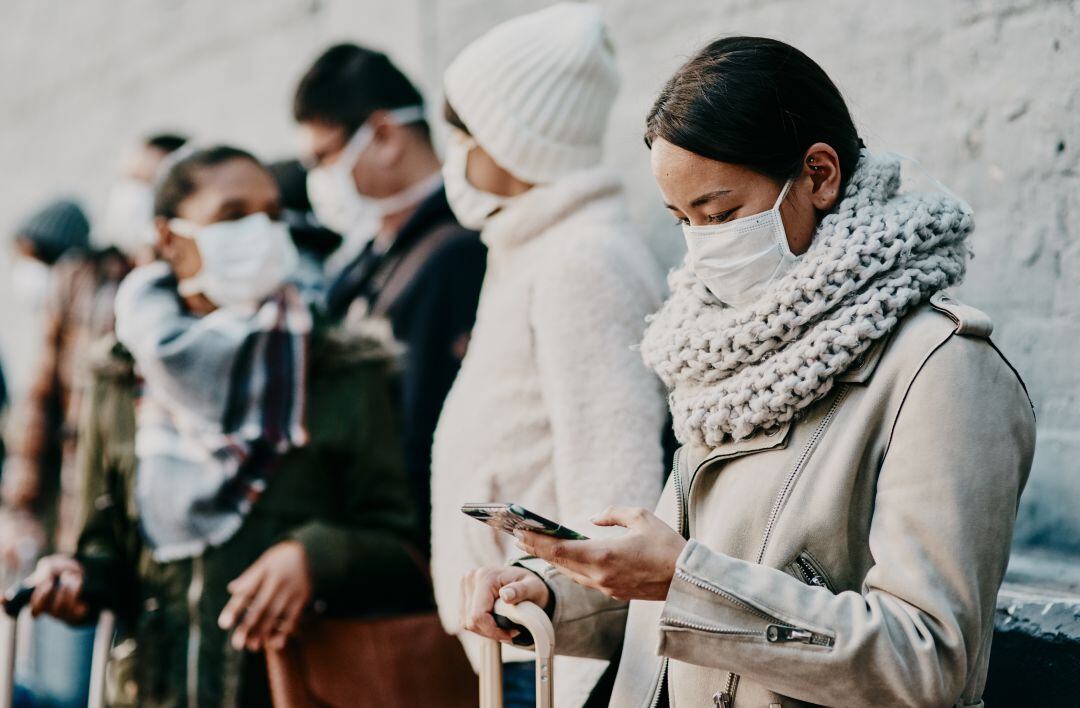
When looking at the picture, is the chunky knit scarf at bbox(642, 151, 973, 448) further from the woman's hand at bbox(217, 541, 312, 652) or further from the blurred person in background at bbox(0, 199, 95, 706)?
the blurred person in background at bbox(0, 199, 95, 706)

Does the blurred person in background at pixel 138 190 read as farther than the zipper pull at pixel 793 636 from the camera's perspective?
Yes

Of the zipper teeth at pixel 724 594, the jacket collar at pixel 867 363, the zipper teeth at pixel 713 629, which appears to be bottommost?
the zipper teeth at pixel 713 629

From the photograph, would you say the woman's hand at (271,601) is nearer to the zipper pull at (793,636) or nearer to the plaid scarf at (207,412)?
the plaid scarf at (207,412)

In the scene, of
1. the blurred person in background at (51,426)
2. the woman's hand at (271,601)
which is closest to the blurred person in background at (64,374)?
the blurred person in background at (51,426)

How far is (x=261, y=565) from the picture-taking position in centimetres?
288

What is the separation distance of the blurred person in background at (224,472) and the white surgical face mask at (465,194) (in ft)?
1.47

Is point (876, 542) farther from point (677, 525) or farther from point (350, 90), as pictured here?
point (350, 90)

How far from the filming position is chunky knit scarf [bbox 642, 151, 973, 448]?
5.50 feet

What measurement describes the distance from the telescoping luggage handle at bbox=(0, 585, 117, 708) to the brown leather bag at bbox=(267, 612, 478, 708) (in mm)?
509

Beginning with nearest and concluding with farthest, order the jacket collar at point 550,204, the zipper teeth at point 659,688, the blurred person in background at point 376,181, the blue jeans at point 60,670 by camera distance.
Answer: the zipper teeth at point 659,688
the jacket collar at point 550,204
the blurred person in background at point 376,181
the blue jeans at point 60,670

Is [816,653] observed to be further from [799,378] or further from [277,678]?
[277,678]

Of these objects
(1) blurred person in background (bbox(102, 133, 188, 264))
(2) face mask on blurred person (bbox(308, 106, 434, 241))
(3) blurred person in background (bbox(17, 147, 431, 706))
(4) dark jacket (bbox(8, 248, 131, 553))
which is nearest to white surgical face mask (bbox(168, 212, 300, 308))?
(3) blurred person in background (bbox(17, 147, 431, 706))

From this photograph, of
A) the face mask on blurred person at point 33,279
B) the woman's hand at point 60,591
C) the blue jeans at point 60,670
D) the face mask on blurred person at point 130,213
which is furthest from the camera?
the face mask on blurred person at point 33,279

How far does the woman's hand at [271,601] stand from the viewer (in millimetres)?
2818
